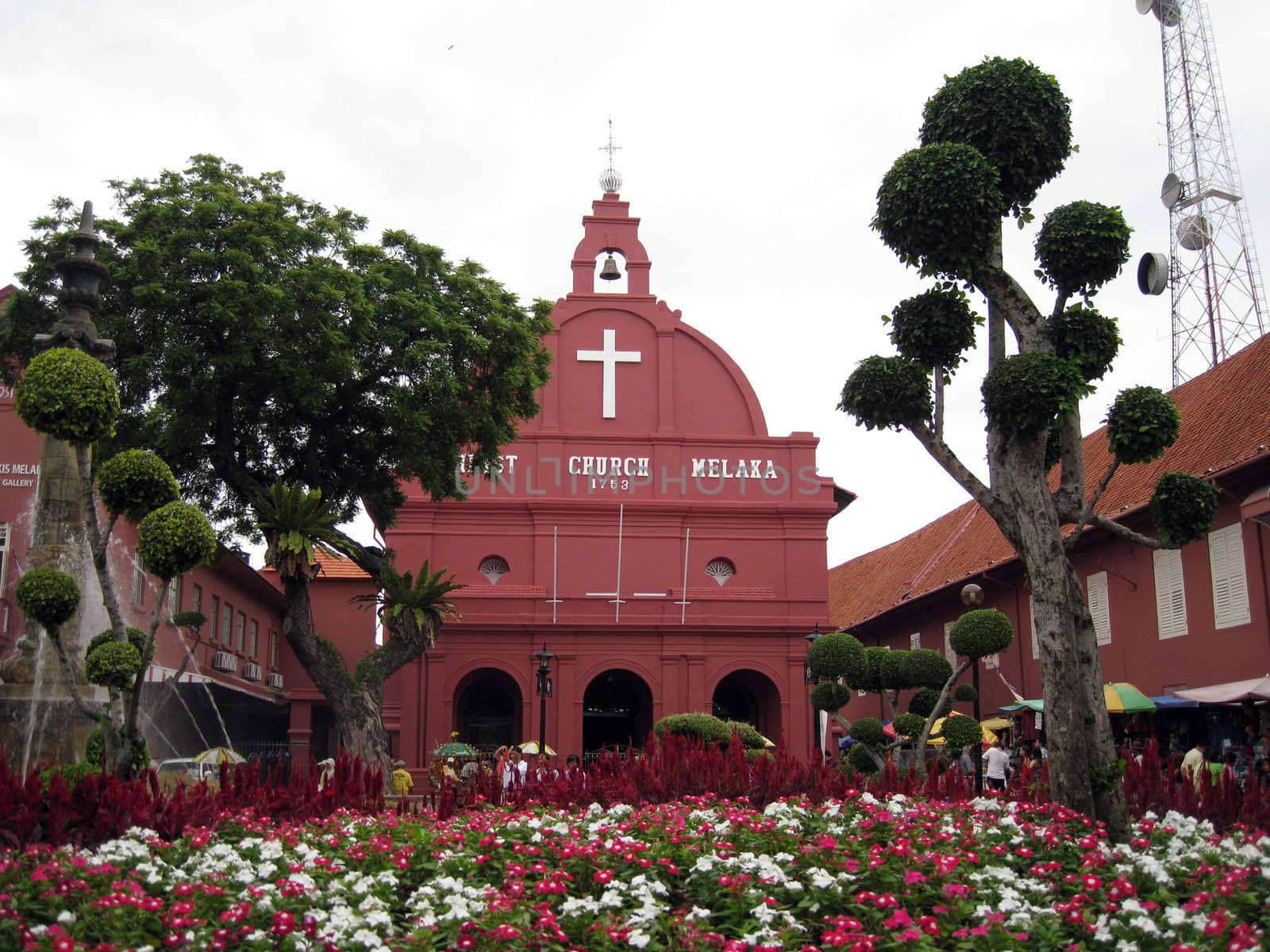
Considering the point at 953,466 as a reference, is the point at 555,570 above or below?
above

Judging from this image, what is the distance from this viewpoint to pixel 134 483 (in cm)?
852

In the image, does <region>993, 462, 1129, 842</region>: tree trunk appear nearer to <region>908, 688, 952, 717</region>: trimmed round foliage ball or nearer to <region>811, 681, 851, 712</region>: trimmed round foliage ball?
<region>811, 681, 851, 712</region>: trimmed round foliage ball

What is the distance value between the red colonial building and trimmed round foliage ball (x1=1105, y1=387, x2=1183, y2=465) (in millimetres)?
7183

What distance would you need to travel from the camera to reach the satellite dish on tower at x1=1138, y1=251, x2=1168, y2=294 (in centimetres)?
932

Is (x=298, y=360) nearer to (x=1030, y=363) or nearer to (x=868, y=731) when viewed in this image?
(x=868, y=731)

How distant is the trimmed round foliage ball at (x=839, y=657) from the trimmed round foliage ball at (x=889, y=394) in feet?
15.9

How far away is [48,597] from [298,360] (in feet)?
31.0

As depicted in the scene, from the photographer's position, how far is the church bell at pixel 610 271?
1144 inches

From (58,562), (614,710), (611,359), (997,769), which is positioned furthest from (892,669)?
(611,359)

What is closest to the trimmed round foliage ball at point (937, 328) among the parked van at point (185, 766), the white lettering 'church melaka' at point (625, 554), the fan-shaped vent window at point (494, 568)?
the parked van at point (185, 766)

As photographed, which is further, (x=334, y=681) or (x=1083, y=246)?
(x=334, y=681)

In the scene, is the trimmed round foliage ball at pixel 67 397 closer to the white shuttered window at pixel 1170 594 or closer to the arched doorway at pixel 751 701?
the white shuttered window at pixel 1170 594

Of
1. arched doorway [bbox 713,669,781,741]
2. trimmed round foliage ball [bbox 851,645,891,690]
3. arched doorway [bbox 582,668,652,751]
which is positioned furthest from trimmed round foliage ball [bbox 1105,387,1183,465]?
arched doorway [bbox 582,668,652,751]

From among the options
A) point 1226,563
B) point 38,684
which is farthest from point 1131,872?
point 1226,563
